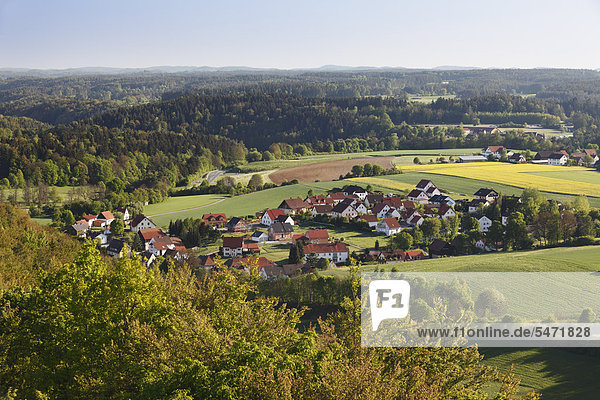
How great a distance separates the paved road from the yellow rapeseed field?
23.5 metres

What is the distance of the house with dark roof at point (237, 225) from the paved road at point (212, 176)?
22875mm

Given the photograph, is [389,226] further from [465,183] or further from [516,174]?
[516,174]

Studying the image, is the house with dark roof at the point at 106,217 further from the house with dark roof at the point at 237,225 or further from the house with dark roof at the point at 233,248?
the house with dark roof at the point at 233,248

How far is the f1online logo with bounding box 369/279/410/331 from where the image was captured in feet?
34.4

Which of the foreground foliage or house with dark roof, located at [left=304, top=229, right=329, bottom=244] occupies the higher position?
the foreground foliage

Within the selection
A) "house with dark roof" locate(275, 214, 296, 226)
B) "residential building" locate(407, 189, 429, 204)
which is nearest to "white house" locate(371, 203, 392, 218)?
"residential building" locate(407, 189, 429, 204)

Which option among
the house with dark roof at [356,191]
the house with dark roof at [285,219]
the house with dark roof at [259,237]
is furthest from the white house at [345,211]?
the house with dark roof at [259,237]

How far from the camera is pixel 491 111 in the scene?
11694 centimetres

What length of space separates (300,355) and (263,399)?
149cm

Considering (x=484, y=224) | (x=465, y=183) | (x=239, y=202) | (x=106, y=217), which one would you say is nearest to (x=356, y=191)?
(x=239, y=202)

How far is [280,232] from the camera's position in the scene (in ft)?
132

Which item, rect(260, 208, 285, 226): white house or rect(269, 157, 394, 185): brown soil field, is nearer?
rect(260, 208, 285, 226): white house

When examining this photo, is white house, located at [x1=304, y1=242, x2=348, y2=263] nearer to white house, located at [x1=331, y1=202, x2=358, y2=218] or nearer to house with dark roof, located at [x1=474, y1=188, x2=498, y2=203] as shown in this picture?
white house, located at [x1=331, y1=202, x2=358, y2=218]

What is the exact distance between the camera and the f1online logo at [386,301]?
10500 mm
